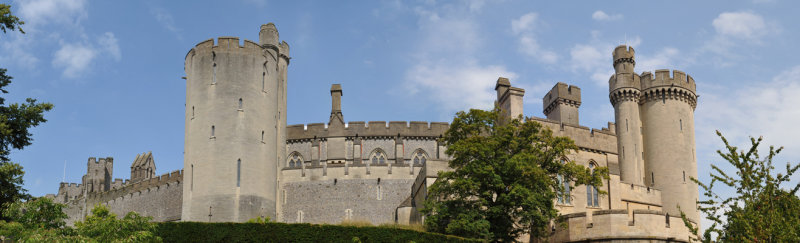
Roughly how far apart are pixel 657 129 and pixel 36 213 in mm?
40114

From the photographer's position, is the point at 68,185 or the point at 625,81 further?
the point at 68,185

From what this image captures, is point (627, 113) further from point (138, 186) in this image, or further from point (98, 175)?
point (98, 175)

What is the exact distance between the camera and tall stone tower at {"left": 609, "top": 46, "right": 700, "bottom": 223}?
51.4 metres

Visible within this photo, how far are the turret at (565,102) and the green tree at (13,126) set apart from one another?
3515cm

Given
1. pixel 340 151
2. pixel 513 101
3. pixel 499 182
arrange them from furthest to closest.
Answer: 1. pixel 340 151
2. pixel 513 101
3. pixel 499 182

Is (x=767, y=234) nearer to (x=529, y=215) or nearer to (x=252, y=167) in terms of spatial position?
(x=529, y=215)

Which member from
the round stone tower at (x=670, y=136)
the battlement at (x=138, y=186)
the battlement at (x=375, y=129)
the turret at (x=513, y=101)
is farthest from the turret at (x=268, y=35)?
the round stone tower at (x=670, y=136)

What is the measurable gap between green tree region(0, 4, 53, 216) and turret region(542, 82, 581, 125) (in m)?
35.2

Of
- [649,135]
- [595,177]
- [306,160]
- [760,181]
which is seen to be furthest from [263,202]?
[760,181]

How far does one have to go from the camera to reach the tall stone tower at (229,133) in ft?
140

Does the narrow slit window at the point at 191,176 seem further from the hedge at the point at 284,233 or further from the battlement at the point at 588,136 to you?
the battlement at the point at 588,136

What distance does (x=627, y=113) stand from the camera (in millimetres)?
53344

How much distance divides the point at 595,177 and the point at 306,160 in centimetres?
2721

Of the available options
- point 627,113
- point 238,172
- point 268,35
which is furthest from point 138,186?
point 627,113
